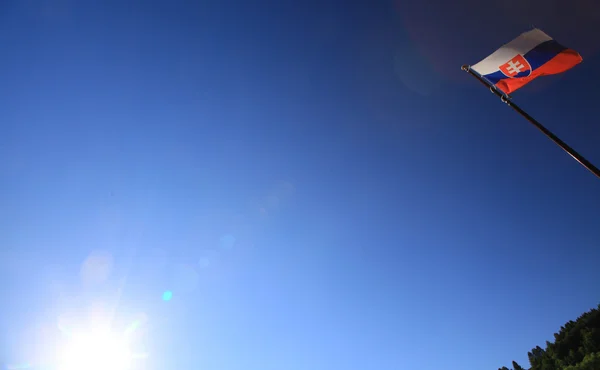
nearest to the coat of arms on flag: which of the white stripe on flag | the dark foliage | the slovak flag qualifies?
the slovak flag

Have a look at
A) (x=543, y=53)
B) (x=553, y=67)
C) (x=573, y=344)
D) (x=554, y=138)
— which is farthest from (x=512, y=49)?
(x=573, y=344)

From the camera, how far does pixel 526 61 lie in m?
11.9

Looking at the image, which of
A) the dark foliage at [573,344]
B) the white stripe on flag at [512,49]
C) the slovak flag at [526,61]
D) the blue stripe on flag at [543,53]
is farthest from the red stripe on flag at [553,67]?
the dark foliage at [573,344]

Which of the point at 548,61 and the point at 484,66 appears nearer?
the point at 548,61

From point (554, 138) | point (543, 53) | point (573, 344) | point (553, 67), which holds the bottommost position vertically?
point (573, 344)

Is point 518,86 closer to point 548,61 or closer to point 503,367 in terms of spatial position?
point 548,61

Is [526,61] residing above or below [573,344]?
above

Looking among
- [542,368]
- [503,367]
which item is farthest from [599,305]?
[503,367]

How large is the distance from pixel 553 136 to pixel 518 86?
3.57 m

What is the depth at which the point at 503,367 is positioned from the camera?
6462 centimetres

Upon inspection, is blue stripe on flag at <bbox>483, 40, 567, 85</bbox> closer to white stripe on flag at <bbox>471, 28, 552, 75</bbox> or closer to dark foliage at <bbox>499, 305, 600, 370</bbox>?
white stripe on flag at <bbox>471, 28, 552, 75</bbox>

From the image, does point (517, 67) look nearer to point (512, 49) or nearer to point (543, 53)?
point (512, 49)

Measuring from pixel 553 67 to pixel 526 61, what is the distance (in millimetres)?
1014

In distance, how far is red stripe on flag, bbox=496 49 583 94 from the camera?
11227 millimetres
